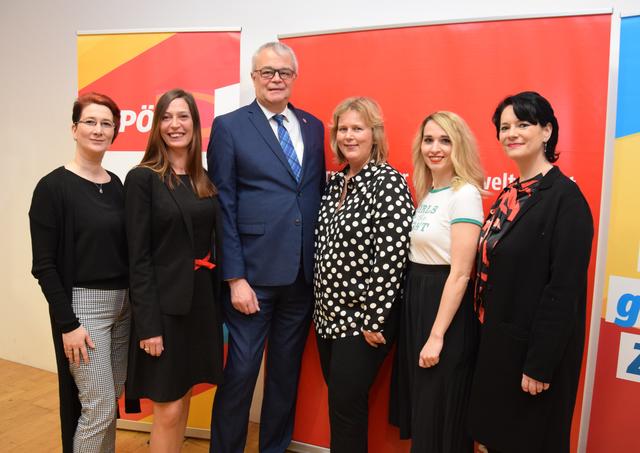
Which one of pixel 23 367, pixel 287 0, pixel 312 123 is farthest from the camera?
pixel 23 367

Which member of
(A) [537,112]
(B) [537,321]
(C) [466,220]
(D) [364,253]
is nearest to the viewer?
(B) [537,321]

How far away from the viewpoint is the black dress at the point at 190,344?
178 centimetres

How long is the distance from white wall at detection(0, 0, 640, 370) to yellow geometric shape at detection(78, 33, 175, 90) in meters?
0.51

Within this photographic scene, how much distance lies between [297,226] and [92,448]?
1.23 meters

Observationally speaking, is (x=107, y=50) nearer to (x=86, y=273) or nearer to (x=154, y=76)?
(x=154, y=76)

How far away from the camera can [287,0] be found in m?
2.73

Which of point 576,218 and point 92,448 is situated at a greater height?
point 576,218

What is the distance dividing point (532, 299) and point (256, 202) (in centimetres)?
120

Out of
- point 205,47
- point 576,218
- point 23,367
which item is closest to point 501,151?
point 576,218

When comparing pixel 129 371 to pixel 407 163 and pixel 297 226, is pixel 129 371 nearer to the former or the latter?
pixel 297 226

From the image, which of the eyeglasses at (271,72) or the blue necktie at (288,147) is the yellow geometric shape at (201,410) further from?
the eyeglasses at (271,72)

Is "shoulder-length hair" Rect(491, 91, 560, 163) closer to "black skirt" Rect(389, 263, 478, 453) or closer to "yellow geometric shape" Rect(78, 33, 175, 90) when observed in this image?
"black skirt" Rect(389, 263, 478, 453)

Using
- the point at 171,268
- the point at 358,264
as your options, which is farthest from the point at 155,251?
the point at 358,264

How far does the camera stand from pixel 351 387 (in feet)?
6.45
